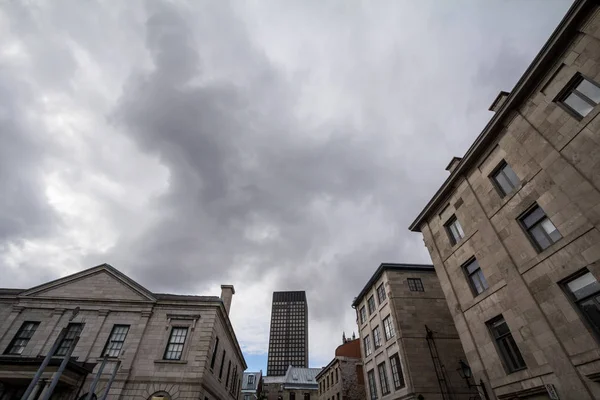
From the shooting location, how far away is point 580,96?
10586 millimetres

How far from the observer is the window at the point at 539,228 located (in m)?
11.0

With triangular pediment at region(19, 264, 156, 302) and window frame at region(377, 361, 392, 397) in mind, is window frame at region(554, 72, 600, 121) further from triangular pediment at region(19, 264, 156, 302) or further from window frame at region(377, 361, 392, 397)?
triangular pediment at region(19, 264, 156, 302)

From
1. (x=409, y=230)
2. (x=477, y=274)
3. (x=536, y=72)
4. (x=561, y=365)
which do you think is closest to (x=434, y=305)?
(x=409, y=230)

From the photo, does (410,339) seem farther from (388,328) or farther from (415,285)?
(415,285)

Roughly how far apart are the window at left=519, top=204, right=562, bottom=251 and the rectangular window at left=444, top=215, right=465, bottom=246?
4224 millimetres

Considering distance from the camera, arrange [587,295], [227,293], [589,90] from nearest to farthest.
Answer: [587,295], [589,90], [227,293]

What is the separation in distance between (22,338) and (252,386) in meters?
54.7

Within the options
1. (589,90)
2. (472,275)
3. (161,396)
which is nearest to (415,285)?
(472,275)

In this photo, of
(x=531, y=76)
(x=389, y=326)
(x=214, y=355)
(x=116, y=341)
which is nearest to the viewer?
(x=531, y=76)

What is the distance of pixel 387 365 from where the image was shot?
2300 centimetres

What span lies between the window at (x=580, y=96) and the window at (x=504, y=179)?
325 centimetres

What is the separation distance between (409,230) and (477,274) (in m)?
6.56

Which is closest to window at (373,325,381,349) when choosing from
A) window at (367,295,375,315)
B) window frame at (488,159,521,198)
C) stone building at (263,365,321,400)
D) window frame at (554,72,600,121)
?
window at (367,295,375,315)

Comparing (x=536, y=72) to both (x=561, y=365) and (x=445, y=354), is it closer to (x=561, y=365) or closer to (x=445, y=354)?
(x=561, y=365)
